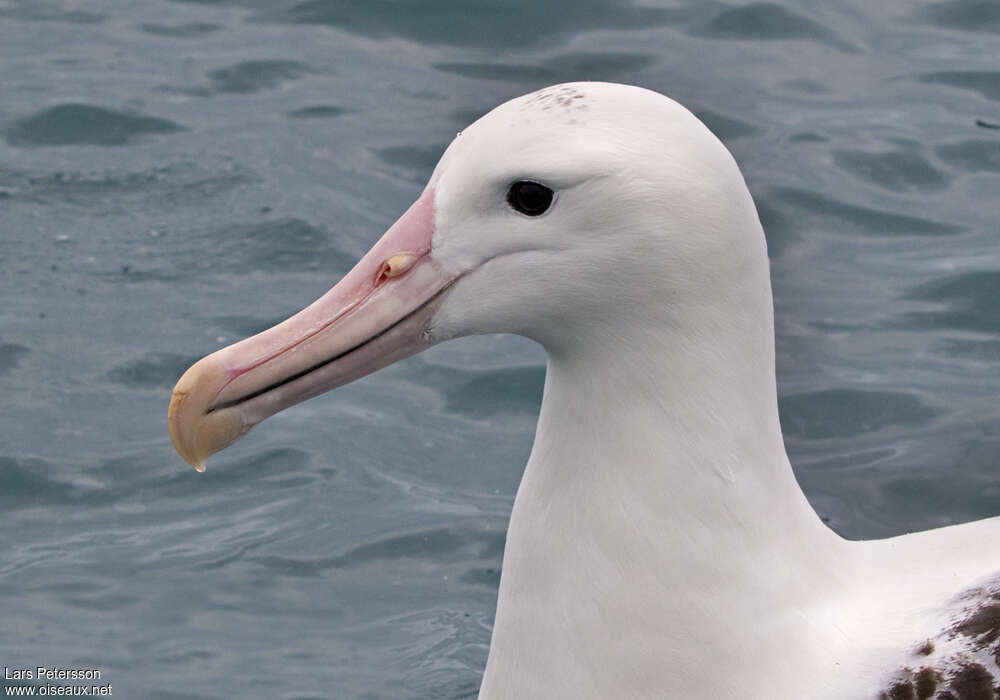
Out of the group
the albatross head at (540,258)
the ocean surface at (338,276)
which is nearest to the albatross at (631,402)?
the albatross head at (540,258)

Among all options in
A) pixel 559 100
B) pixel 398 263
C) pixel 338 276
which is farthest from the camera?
pixel 338 276

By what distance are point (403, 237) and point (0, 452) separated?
321 centimetres

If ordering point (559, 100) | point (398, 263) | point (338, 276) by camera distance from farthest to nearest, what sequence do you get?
point (338, 276) < point (398, 263) < point (559, 100)

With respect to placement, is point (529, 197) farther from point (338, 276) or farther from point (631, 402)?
point (338, 276)

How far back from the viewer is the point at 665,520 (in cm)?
356

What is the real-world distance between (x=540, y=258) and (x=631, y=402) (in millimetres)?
347

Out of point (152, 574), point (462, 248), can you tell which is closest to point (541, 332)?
point (462, 248)

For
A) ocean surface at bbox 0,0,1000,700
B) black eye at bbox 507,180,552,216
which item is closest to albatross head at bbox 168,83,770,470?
black eye at bbox 507,180,552,216

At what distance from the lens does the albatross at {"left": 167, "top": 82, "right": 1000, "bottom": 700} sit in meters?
3.38

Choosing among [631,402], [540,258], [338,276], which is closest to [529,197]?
[540,258]

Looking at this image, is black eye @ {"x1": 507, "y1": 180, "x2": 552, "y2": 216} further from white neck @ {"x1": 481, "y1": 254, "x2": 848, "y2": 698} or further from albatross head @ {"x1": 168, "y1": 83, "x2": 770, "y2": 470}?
white neck @ {"x1": 481, "y1": 254, "x2": 848, "y2": 698}

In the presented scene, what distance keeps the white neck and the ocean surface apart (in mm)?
1807

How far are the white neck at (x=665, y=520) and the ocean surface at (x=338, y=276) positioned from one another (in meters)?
1.81

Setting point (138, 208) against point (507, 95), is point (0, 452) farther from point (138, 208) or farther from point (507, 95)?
point (507, 95)
